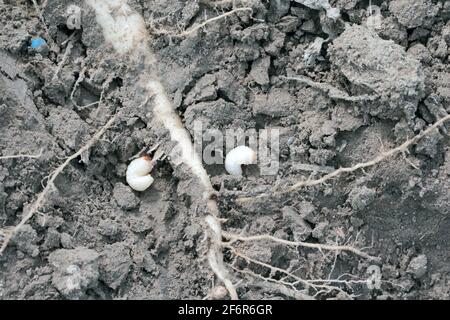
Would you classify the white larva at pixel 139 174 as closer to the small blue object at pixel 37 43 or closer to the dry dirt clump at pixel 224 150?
the dry dirt clump at pixel 224 150

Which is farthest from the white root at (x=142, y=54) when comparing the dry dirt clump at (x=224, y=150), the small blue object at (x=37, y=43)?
the small blue object at (x=37, y=43)

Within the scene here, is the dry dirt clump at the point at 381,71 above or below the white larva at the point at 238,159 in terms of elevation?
above

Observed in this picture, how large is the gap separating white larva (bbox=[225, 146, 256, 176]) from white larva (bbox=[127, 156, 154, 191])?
0.29 metres

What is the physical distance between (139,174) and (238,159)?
36cm

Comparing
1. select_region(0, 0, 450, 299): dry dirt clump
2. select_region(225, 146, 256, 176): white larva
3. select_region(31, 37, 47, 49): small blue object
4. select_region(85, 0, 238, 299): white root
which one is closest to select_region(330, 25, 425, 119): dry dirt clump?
select_region(0, 0, 450, 299): dry dirt clump

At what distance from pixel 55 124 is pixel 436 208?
1.38 meters

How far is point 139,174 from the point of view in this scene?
226 centimetres

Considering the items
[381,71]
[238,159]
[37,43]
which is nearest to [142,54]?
[37,43]

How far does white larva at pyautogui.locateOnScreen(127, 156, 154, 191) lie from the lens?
2.25 m

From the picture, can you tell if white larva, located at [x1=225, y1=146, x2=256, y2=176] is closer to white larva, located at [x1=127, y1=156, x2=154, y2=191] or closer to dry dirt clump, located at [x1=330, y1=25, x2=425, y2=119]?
white larva, located at [x1=127, y1=156, x2=154, y2=191]

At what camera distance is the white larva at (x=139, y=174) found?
225 centimetres

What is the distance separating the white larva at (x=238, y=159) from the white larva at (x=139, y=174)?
29cm

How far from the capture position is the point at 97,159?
2.28 metres

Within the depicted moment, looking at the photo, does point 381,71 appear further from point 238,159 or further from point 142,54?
point 142,54
